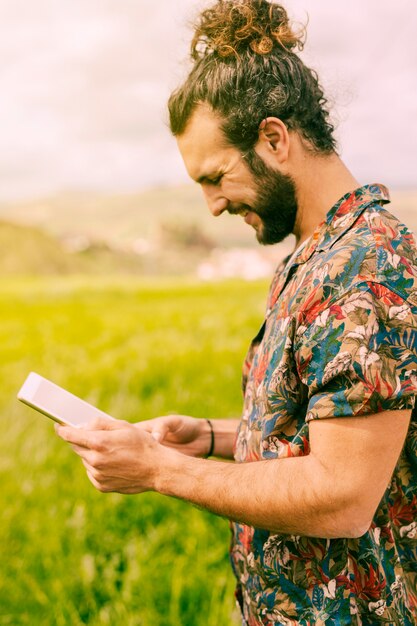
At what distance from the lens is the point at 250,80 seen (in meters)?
1.79

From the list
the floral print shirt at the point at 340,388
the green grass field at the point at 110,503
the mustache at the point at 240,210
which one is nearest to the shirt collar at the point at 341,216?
the floral print shirt at the point at 340,388

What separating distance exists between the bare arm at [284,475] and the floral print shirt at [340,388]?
0.05 meters

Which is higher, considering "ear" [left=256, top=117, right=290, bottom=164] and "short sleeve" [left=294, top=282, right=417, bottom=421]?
"ear" [left=256, top=117, right=290, bottom=164]

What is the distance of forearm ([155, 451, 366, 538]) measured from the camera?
144 cm

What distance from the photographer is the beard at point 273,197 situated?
182 cm

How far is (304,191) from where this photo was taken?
5.93 feet

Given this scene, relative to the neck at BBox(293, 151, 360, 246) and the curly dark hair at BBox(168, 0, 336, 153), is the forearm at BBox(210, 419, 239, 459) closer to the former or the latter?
the neck at BBox(293, 151, 360, 246)

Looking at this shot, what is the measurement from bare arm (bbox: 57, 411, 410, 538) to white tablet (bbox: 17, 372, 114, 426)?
0.22 ft

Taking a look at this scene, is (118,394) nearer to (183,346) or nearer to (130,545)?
(183,346)

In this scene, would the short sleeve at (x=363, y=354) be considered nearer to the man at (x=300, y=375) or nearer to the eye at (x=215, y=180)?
the man at (x=300, y=375)

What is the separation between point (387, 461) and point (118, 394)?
4.71 metres

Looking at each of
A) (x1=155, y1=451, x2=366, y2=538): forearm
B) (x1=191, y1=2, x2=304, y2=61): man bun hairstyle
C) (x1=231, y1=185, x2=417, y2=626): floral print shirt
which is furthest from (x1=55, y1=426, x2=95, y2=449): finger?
(x1=191, y1=2, x2=304, y2=61): man bun hairstyle

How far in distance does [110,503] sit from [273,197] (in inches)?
101

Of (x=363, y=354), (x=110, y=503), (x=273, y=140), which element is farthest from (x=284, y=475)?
(x=110, y=503)
